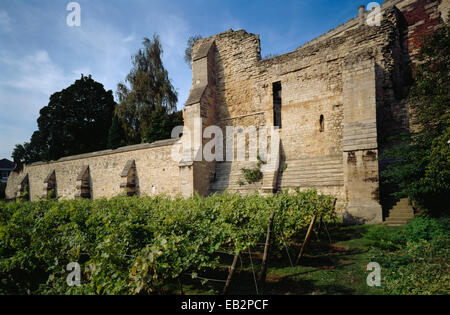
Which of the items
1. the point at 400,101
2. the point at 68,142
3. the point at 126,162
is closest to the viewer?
the point at 400,101

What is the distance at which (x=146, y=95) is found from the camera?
2233 centimetres

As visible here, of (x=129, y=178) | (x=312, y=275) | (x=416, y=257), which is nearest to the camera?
(x=416, y=257)

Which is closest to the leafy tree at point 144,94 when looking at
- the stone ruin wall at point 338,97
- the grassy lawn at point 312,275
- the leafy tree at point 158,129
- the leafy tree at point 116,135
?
the leafy tree at point 116,135

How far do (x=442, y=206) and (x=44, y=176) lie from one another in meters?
27.2

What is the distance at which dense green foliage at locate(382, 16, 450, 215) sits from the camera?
6.08 meters

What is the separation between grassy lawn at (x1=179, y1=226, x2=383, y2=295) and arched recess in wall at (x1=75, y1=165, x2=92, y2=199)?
15.7m

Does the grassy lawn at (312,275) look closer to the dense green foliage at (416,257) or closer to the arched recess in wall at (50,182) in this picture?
the dense green foliage at (416,257)

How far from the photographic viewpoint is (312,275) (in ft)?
14.9

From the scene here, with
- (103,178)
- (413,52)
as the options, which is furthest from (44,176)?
(413,52)

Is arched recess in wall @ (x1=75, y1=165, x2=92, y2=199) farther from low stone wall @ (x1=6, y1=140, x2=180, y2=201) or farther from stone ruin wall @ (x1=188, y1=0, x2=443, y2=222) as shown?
stone ruin wall @ (x1=188, y1=0, x2=443, y2=222)

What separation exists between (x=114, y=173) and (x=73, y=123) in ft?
48.0

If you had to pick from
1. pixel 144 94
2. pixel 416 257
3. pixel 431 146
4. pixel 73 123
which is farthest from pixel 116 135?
pixel 416 257

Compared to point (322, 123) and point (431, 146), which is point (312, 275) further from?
point (322, 123)

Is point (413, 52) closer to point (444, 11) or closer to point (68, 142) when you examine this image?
point (444, 11)
